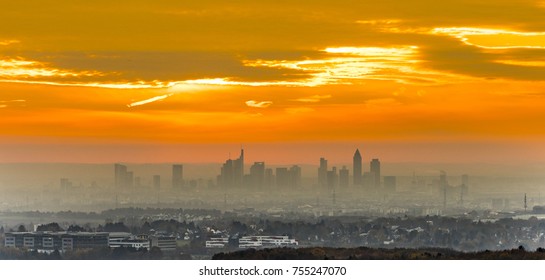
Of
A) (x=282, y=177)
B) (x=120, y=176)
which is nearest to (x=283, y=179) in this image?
(x=282, y=177)

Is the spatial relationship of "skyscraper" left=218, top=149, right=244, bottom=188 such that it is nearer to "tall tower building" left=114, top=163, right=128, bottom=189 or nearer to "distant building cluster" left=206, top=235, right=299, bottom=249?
"distant building cluster" left=206, top=235, right=299, bottom=249

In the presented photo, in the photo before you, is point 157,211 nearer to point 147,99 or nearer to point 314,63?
point 147,99

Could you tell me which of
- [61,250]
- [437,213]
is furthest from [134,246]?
[437,213]

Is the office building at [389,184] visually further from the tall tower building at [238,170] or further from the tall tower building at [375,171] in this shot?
the tall tower building at [238,170]

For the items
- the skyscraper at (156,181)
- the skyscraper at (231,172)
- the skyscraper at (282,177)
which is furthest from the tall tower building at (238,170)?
the skyscraper at (156,181)

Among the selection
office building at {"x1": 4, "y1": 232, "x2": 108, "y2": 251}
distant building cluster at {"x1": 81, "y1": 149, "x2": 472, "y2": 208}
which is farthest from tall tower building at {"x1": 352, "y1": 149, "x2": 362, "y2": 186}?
office building at {"x1": 4, "y1": 232, "x2": 108, "y2": 251}

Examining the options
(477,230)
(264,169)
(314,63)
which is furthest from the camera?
(477,230)

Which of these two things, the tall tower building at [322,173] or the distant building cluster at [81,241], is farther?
the tall tower building at [322,173]
